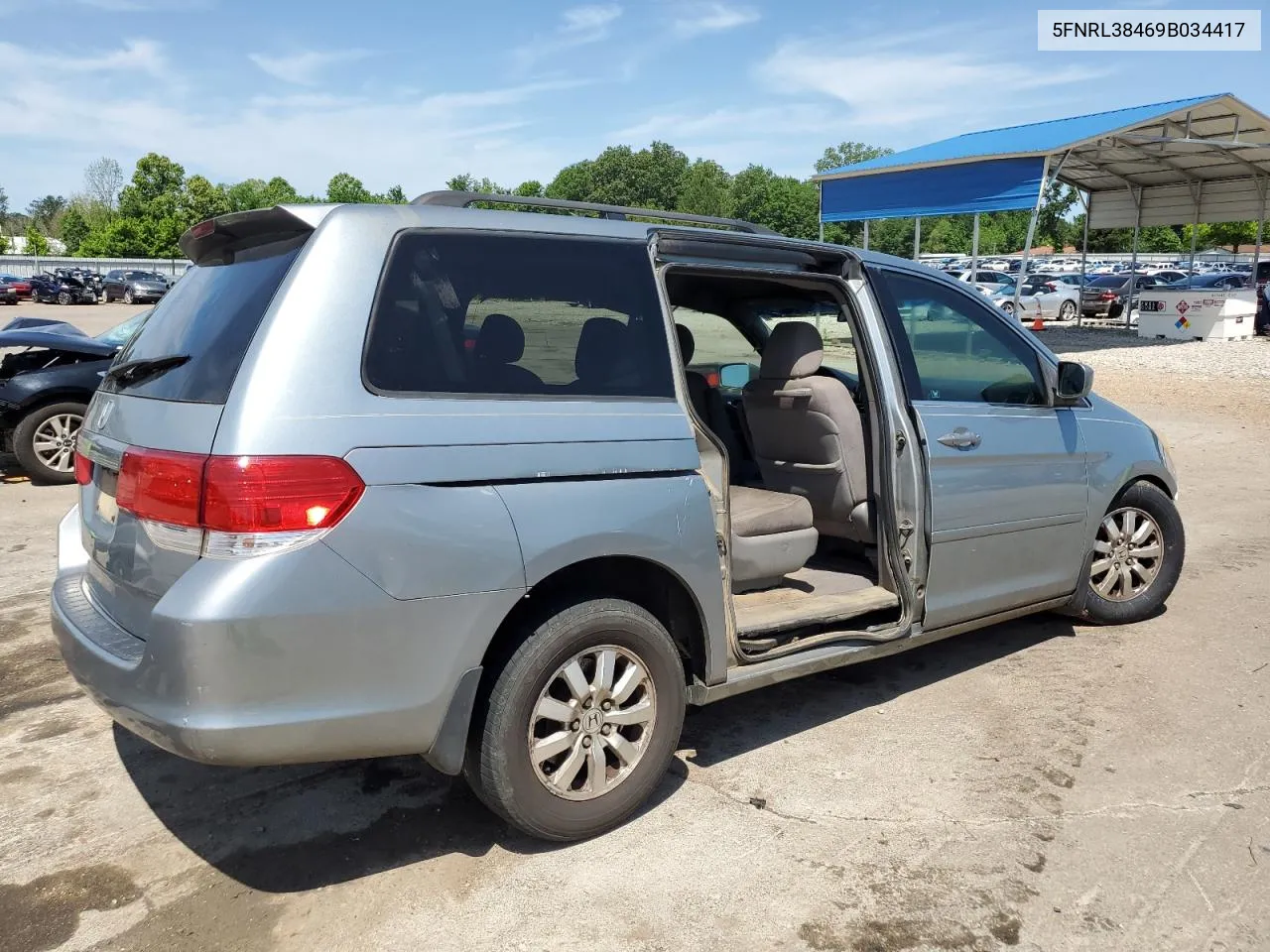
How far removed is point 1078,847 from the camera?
3.16 m

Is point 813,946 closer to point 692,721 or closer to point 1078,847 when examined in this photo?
point 1078,847

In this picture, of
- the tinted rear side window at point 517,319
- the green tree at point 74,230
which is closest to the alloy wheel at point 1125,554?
the tinted rear side window at point 517,319

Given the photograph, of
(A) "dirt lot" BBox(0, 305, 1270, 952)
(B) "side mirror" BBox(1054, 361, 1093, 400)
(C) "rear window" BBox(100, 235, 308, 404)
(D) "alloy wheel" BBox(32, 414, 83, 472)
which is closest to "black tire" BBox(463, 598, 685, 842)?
(A) "dirt lot" BBox(0, 305, 1270, 952)

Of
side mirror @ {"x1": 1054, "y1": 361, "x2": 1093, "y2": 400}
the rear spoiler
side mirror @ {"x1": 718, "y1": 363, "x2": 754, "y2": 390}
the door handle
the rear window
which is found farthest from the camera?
side mirror @ {"x1": 718, "y1": 363, "x2": 754, "y2": 390}

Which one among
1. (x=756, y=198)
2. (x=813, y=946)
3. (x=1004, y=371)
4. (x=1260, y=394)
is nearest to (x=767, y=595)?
(x=1004, y=371)

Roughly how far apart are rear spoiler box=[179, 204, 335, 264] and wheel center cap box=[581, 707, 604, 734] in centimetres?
165

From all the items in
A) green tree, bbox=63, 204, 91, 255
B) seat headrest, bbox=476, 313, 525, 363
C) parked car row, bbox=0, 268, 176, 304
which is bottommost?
seat headrest, bbox=476, 313, 525, 363

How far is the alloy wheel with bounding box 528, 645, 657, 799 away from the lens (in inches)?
119

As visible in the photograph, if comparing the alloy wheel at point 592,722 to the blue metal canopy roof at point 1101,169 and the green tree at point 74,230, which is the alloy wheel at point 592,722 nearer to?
the blue metal canopy roof at point 1101,169

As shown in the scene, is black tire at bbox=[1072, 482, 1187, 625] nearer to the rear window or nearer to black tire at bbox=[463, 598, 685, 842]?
black tire at bbox=[463, 598, 685, 842]

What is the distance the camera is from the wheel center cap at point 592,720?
3090mm

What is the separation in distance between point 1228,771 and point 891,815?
1342 mm

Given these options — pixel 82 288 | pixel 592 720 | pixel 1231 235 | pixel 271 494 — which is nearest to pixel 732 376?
pixel 592 720

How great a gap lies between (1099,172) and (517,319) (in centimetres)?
2688
